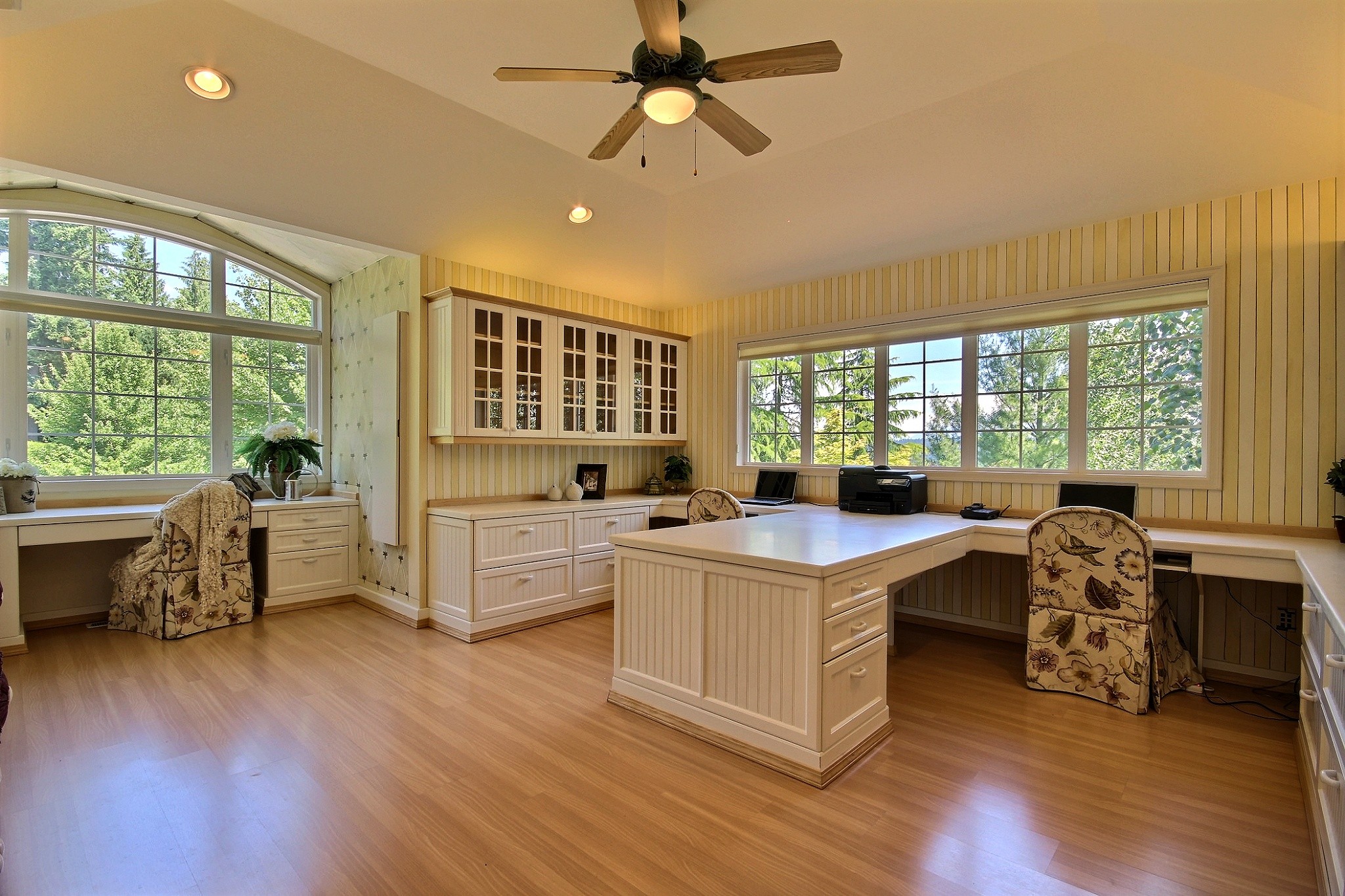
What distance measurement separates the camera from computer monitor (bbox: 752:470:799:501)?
4.78 metres

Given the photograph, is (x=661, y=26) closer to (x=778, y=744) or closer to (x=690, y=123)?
→ (x=690, y=123)

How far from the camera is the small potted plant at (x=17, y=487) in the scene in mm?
3668

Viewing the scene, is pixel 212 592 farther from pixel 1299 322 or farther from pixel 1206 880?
pixel 1299 322

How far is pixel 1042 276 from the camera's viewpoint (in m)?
3.69

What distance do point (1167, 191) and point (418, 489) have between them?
15.4 ft

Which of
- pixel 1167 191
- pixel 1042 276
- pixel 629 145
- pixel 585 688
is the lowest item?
pixel 585 688

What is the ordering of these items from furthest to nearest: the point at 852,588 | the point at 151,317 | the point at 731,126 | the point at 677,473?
the point at 677,473 < the point at 151,317 < the point at 731,126 < the point at 852,588

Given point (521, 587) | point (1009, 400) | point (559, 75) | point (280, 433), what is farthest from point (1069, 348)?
point (280, 433)

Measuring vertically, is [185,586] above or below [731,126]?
below

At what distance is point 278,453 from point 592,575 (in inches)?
102

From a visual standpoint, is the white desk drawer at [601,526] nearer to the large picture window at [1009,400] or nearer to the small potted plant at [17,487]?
the large picture window at [1009,400]

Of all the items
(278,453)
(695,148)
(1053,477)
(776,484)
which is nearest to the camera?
(695,148)

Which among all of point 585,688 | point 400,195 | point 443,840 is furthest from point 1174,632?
point 400,195

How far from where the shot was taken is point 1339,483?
2717 millimetres
